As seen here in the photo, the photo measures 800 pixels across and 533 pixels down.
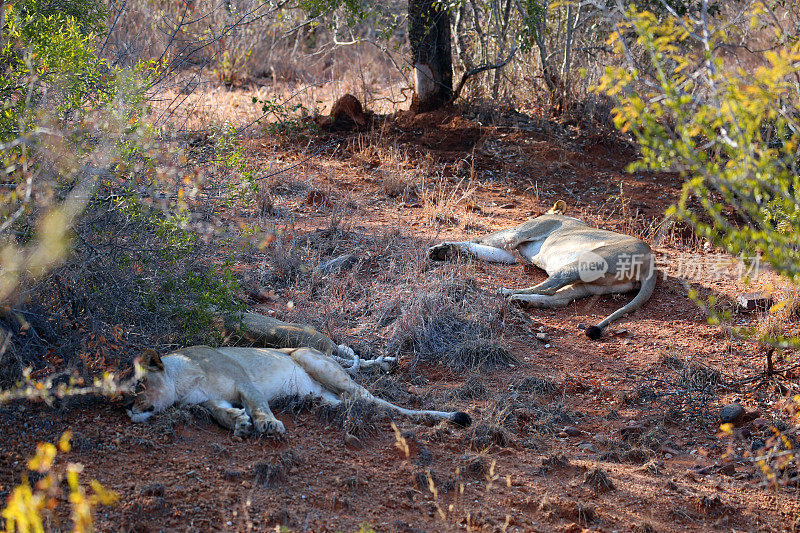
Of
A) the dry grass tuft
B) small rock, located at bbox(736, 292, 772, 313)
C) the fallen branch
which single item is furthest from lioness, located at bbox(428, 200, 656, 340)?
the fallen branch

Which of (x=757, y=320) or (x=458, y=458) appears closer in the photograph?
(x=458, y=458)

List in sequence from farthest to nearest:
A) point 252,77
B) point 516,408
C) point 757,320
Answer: point 252,77 < point 757,320 < point 516,408

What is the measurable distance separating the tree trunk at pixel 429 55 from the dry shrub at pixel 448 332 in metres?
5.18

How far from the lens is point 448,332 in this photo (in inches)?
214

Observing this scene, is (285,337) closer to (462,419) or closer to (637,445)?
(462,419)

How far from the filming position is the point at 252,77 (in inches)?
539

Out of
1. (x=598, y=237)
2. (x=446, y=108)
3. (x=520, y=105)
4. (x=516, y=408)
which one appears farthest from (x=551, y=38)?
(x=516, y=408)

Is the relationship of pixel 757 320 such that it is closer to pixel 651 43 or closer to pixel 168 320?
pixel 651 43

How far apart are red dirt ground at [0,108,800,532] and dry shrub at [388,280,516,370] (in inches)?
5.0

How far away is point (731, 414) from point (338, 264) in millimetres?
3361

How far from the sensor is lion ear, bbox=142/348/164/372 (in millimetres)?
3754

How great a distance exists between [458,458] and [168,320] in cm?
199

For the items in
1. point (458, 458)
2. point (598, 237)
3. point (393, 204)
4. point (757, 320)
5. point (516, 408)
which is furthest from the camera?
point (393, 204)

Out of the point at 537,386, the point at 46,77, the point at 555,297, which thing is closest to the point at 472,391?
the point at 537,386
